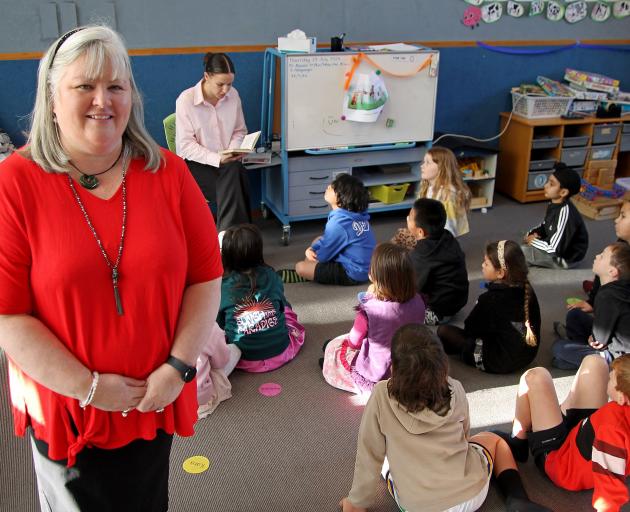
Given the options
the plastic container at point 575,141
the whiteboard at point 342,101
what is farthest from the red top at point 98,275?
the plastic container at point 575,141

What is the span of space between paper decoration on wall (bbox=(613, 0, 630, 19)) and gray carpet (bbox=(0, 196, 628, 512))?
331 cm

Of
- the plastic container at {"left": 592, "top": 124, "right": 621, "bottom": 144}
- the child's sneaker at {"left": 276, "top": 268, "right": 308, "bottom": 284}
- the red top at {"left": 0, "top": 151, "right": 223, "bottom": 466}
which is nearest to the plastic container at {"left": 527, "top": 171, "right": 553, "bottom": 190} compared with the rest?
the plastic container at {"left": 592, "top": 124, "right": 621, "bottom": 144}

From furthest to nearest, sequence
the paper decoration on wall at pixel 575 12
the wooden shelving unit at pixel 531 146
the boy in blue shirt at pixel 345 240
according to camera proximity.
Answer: the paper decoration on wall at pixel 575 12 < the wooden shelving unit at pixel 531 146 < the boy in blue shirt at pixel 345 240

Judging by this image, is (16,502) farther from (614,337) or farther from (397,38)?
(397,38)

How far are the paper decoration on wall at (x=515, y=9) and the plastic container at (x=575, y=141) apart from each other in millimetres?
1068

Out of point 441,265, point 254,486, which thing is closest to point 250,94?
point 441,265

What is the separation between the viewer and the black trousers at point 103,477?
131cm

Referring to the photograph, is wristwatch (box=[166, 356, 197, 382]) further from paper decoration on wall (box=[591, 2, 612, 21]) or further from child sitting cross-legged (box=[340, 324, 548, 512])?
paper decoration on wall (box=[591, 2, 612, 21])

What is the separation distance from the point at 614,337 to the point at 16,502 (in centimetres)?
228

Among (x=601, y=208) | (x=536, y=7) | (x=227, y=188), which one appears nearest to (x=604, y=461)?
(x=227, y=188)

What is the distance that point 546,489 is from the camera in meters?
2.18

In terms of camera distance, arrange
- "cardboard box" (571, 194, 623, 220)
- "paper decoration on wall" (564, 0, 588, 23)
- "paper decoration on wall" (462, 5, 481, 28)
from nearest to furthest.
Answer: "cardboard box" (571, 194, 623, 220) → "paper decoration on wall" (462, 5, 481, 28) → "paper decoration on wall" (564, 0, 588, 23)

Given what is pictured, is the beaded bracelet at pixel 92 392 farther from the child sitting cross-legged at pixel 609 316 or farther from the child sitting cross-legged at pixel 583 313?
the child sitting cross-legged at pixel 583 313

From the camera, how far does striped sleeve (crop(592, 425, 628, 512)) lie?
1848 mm
